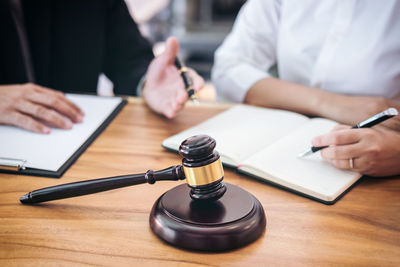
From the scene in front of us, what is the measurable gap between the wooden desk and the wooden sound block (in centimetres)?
2

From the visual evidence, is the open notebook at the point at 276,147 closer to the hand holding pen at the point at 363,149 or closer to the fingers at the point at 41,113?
the hand holding pen at the point at 363,149

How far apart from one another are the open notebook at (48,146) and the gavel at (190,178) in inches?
5.6

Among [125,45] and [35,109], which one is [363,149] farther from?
[125,45]

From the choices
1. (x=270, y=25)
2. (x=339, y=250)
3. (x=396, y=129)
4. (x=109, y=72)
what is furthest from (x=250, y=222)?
(x=109, y=72)

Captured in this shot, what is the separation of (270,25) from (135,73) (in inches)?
23.9

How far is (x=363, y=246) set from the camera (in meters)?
0.59

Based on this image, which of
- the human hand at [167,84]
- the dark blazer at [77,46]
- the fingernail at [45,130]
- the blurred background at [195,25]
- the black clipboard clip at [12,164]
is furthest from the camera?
the blurred background at [195,25]

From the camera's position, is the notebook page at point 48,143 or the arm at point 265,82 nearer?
the notebook page at point 48,143

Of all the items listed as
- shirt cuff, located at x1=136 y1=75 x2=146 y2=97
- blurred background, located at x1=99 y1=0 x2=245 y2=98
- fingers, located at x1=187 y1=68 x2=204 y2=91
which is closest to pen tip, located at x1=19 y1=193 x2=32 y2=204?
fingers, located at x1=187 y1=68 x2=204 y2=91

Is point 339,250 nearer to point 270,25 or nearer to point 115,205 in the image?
point 115,205

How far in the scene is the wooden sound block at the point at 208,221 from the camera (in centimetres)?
56

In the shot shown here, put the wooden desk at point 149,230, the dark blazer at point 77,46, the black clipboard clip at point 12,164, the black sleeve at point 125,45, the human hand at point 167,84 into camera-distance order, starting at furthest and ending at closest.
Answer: the black sleeve at point 125,45, the dark blazer at point 77,46, the human hand at point 167,84, the black clipboard clip at point 12,164, the wooden desk at point 149,230

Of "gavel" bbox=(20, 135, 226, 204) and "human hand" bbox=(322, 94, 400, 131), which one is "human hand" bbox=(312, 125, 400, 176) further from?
"gavel" bbox=(20, 135, 226, 204)

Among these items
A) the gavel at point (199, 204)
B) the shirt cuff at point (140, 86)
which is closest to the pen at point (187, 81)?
the shirt cuff at point (140, 86)
